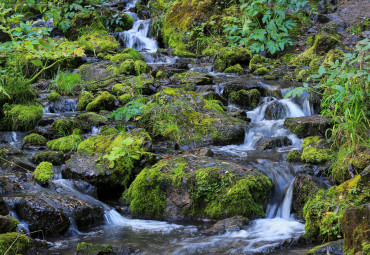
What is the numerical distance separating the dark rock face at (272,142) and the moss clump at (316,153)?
768 mm

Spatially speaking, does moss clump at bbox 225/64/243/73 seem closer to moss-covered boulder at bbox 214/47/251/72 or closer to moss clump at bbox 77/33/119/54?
moss-covered boulder at bbox 214/47/251/72

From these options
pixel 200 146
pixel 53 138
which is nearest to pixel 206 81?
pixel 200 146

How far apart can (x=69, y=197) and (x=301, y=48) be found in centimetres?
1037

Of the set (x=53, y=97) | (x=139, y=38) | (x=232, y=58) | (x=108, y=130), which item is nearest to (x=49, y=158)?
(x=108, y=130)

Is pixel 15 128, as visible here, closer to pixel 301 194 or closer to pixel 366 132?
pixel 301 194

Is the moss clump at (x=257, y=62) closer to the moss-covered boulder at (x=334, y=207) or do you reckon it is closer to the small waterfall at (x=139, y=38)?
the small waterfall at (x=139, y=38)

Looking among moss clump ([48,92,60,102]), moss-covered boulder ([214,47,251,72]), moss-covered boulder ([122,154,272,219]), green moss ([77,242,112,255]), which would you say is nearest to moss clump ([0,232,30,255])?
green moss ([77,242,112,255])

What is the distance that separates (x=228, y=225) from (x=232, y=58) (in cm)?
855

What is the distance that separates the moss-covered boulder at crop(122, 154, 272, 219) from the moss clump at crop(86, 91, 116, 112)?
12.6ft

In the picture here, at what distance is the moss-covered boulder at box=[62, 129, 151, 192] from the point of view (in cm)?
541

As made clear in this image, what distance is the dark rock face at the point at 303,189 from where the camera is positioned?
15.1ft

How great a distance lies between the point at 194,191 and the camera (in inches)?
192

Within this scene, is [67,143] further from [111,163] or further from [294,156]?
[294,156]

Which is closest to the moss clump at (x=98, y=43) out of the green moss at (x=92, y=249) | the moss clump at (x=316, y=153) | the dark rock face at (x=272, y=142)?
the dark rock face at (x=272, y=142)
